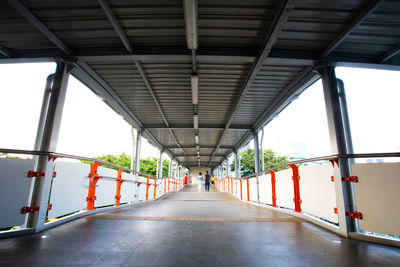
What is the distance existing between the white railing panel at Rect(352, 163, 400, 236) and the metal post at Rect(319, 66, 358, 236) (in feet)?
0.55

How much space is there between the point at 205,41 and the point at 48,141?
3307 millimetres

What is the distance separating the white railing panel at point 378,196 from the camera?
96.4 inches

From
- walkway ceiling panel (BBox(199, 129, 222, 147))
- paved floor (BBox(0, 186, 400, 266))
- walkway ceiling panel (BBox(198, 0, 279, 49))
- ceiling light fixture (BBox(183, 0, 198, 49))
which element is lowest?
paved floor (BBox(0, 186, 400, 266))

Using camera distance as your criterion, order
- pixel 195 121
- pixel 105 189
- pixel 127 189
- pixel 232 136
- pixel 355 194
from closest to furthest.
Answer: pixel 355 194 → pixel 105 189 → pixel 127 189 → pixel 195 121 → pixel 232 136

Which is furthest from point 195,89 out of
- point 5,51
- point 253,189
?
point 253,189

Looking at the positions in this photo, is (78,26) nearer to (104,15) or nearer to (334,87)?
(104,15)

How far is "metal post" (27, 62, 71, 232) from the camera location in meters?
2.98

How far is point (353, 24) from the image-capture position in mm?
3326

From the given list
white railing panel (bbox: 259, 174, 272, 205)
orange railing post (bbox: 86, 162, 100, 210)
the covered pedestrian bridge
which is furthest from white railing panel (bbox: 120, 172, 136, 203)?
white railing panel (bbox: 259, 174, 272, 205)

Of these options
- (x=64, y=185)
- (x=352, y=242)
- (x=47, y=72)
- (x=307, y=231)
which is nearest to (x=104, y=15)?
(x=47, y=72)

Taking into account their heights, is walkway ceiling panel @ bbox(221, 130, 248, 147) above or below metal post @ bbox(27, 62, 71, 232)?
above

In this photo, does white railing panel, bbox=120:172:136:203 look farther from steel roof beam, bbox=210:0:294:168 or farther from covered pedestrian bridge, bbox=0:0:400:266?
steel roof beam, bbox=210:0:294:168

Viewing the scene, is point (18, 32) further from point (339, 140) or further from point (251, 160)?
point (251, 160)

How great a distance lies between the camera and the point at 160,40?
4.04m
